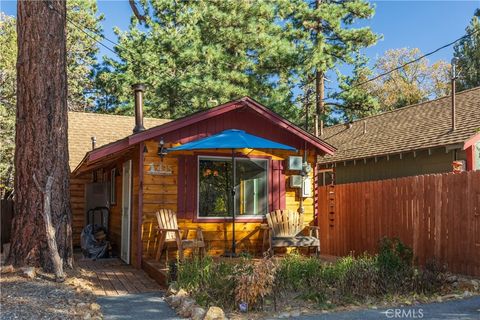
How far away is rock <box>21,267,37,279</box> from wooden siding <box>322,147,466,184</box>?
9.01 meters

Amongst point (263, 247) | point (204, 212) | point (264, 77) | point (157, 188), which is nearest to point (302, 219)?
point (263, 247)

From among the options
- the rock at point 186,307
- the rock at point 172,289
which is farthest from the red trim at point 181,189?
the rock at point 186,307

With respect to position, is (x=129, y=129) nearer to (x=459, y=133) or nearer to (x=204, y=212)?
(x=204, y=212)

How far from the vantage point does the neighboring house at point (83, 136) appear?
41.9ft

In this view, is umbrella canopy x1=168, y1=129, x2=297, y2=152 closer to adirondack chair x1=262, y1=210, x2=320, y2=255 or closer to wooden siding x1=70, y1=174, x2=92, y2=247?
adirondack chair x1=262, y1=210, x2=320, y2=255

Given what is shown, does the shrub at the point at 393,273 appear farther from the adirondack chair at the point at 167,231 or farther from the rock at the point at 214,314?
the adirondack chair at the point at 167,231

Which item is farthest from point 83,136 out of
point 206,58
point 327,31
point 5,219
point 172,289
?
point 327,31

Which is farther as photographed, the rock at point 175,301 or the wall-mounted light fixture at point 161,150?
the wall-mounted light fixture at point 161,150

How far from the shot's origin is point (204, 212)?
8609 millimetres

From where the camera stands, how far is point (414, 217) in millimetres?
8195

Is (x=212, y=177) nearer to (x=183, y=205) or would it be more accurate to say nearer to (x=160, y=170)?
(x=183, y=205)

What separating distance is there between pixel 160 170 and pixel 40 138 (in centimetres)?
219

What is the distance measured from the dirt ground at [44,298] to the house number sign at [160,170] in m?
2.35

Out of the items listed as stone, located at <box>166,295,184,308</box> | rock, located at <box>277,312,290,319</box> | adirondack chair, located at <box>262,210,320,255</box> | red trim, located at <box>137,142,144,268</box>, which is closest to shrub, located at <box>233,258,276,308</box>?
rock, located at <box>277,312,290,319</box>
